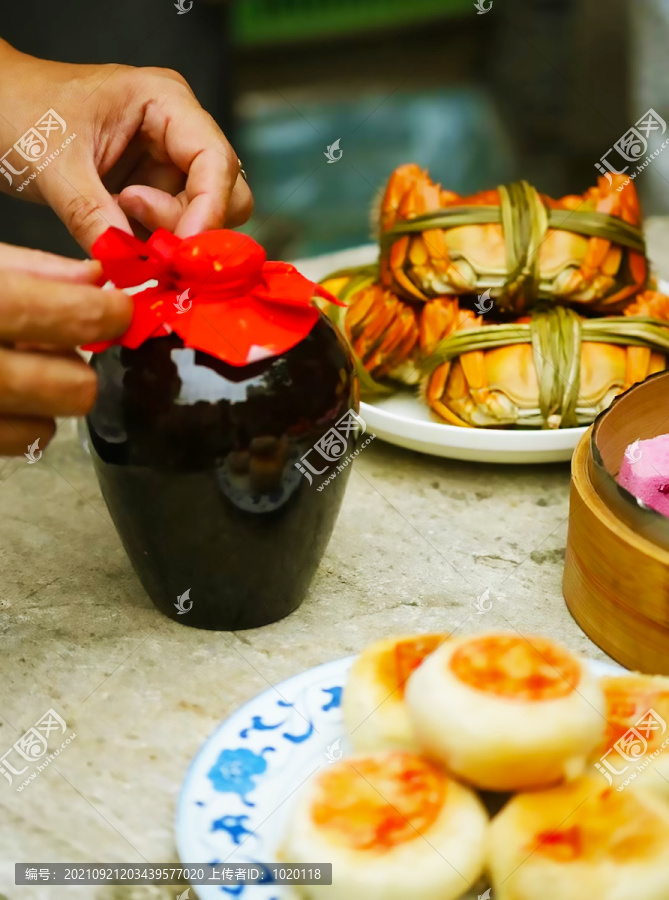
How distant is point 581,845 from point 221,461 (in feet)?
1.51

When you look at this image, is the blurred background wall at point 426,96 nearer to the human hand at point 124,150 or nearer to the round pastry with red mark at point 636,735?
the human hand at point 124,150

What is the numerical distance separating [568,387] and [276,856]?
82cm

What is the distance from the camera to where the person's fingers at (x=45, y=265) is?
0.84 meters

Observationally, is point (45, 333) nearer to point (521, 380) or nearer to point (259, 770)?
point (259, 770)

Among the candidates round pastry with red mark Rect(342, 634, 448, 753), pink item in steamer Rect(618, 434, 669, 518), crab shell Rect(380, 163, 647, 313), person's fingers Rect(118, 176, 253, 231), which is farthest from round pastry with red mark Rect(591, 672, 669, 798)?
crab shell Rect(380, 163, 647, 313)

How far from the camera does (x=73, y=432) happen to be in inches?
60.5

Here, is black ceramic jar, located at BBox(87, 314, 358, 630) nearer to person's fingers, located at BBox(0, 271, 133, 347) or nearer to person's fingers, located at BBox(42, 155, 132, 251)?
person's fingers, located at BBox(0, 271, 133, 347)

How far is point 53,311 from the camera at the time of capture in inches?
31.3

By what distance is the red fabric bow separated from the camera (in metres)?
0.91

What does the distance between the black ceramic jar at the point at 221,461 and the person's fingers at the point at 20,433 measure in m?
0.07

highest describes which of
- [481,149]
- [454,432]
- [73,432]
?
[454,432]

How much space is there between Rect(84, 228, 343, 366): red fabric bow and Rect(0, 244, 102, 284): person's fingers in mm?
61

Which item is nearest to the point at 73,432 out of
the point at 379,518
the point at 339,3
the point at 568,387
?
the point at 379,518

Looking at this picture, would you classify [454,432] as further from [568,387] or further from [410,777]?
[410,777]
